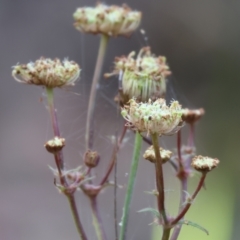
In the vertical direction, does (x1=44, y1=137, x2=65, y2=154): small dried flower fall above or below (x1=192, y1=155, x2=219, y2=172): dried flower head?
above

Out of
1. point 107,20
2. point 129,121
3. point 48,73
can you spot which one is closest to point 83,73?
point 107,20

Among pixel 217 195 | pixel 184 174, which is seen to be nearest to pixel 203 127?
pixel 217 195

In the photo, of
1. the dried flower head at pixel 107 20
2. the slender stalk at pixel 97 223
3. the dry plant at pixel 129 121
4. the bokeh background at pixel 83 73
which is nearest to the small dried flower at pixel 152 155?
the dry plant at pixel 129 121

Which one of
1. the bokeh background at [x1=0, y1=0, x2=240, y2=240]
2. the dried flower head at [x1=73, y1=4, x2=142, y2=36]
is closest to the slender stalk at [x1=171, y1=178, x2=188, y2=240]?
the dried flower head at [x1=73, y1=4, x2=142, y2=36]

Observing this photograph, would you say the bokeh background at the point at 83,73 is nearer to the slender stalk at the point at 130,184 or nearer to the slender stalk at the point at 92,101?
the slender stalk at the point at 92,101

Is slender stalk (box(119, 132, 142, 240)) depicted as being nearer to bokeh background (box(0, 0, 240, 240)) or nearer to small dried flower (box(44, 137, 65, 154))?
small dried flower (box(44, 137, 65, 154))

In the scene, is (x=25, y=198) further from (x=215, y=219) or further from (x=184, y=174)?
(x=184, y=174)
